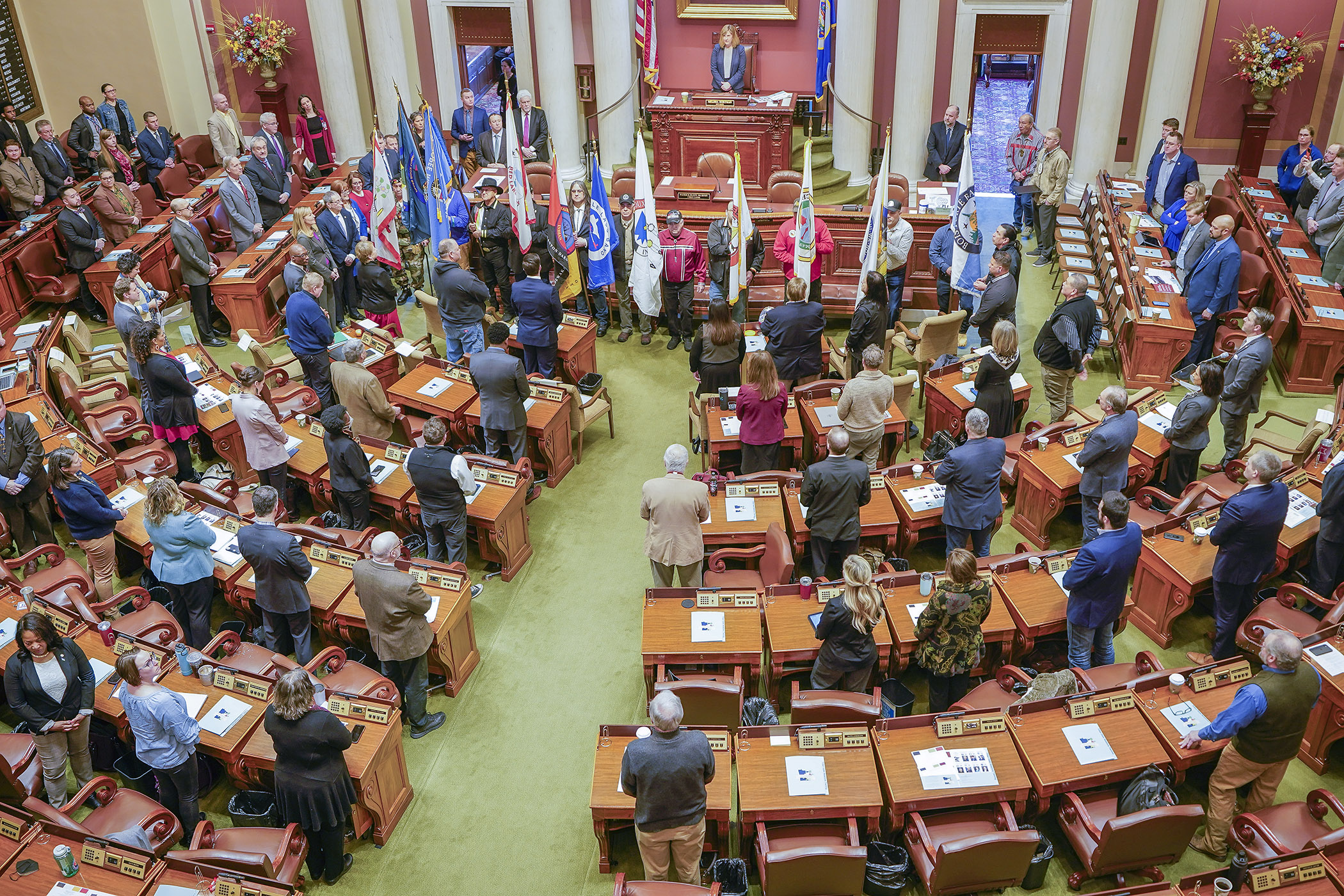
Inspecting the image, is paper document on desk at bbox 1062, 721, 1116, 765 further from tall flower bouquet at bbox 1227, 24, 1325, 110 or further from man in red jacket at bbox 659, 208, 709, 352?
tall flower bouquet at bbox 1227, 24, 1325, 110

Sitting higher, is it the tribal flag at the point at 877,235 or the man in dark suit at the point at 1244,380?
the tribal flag at the point at 877,235

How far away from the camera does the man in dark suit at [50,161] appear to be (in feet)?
46.3

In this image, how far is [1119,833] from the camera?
19.2 ft

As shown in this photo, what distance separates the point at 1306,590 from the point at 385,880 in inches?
252

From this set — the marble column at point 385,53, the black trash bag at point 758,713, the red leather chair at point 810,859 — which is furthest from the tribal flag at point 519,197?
the red leather chair at point 810,859

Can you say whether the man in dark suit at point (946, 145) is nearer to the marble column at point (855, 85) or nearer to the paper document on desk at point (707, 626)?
the marble column at point (855, 85)

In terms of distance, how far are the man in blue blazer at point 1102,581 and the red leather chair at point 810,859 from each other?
2234mm

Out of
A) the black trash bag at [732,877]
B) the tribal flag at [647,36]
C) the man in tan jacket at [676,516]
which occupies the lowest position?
the black trash bag at [732,877]

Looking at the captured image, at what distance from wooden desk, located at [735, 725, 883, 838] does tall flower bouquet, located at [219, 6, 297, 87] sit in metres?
15.0

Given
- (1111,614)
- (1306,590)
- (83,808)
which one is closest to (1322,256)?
(1306,590)

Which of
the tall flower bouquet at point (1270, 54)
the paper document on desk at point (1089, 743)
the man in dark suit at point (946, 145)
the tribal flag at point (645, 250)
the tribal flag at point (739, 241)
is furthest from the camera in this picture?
the man in dark suit at point (946, 145)

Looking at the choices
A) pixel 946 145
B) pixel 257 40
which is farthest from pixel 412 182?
pixel 946 145

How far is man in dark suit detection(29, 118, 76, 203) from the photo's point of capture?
14125 millimetres

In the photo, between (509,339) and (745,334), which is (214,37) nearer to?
(509,339)
